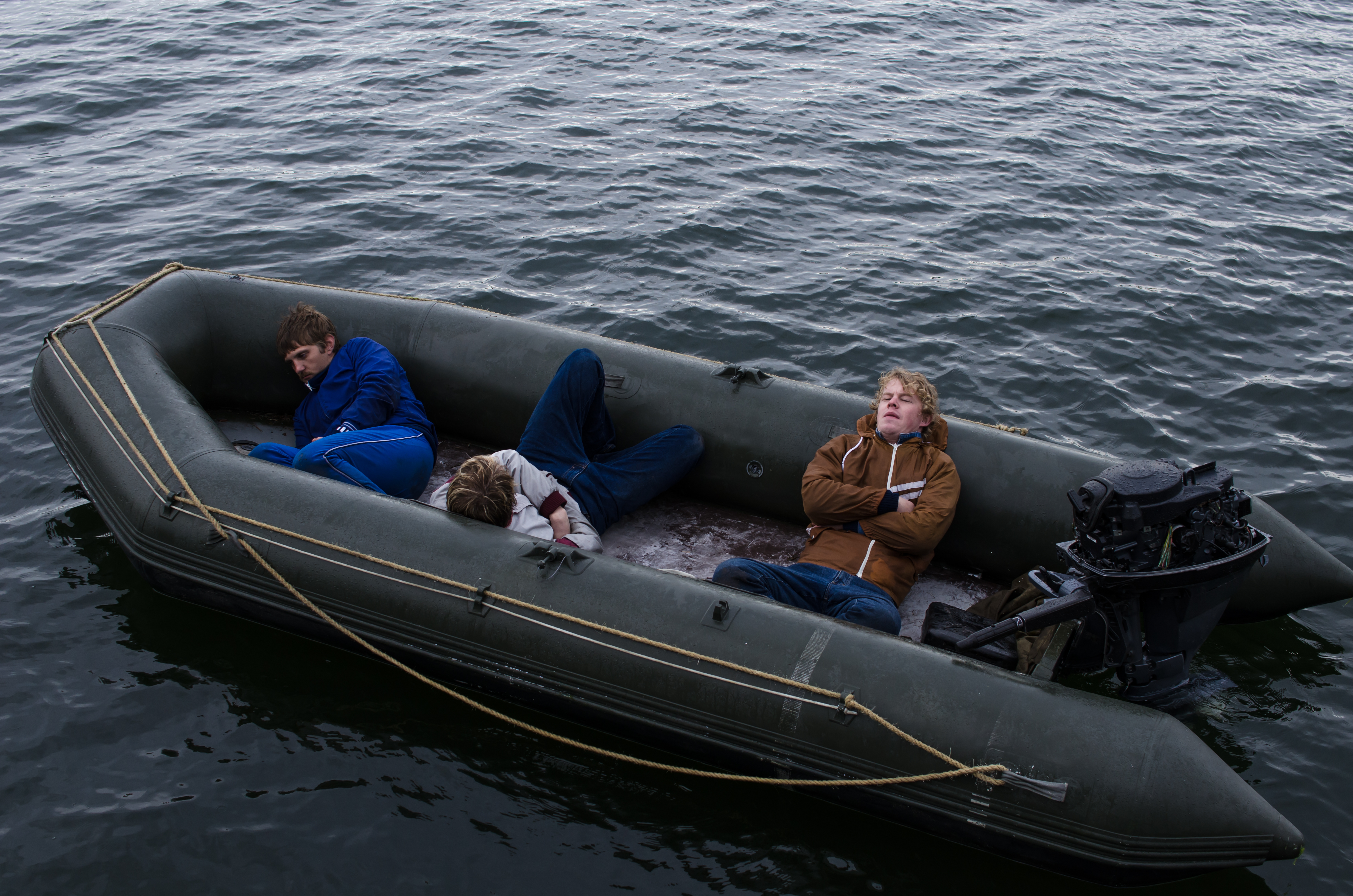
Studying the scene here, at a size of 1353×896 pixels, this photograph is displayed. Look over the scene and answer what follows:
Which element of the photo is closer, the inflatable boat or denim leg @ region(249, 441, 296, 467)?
the inflatable boat

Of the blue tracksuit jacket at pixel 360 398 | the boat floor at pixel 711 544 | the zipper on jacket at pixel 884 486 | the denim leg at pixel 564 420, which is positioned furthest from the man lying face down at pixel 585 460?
the zipper on jacket at pixel 884 486

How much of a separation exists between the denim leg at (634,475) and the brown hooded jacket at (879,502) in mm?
725

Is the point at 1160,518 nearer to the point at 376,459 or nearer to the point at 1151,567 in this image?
the point at 1151,567

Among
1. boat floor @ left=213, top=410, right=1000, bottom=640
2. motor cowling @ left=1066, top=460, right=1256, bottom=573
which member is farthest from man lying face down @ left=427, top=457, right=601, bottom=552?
motor cowling @ left=1066, top=460, right=1256, bottom=573

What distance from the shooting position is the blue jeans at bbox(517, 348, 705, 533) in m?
4.92

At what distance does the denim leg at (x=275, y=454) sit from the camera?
4.79 m

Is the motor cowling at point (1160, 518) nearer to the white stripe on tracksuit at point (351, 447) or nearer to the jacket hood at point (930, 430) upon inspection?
the jacket hood at point (930, 430)

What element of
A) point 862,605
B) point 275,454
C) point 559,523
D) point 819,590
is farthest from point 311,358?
point 862,605

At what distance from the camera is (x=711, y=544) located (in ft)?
16.6

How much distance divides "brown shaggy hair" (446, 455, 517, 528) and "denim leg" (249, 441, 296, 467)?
1.05m

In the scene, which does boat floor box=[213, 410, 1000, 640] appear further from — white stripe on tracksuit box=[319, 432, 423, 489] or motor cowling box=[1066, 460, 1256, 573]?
motor cowling box=[1066, 460, 1256, 573]

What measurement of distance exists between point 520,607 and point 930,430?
2133 millimetres

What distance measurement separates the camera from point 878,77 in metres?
12.3

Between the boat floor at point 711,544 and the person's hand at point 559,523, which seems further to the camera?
the boat floor at point 711,544
